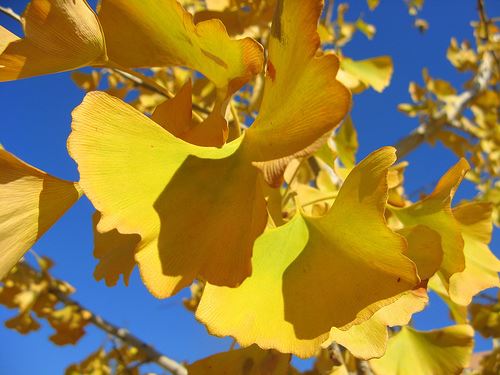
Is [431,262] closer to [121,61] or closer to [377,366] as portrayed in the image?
[377,366]

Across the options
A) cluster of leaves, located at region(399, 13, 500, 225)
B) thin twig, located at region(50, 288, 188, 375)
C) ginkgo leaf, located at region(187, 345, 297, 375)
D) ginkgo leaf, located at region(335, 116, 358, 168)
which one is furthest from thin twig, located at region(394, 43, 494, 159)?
ginkgo leaf, located at region(187, 345, 297, 375)

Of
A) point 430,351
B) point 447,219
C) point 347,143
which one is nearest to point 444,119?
point 347,143

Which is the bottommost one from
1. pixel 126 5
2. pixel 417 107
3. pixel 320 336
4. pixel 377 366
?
pixel 417 107

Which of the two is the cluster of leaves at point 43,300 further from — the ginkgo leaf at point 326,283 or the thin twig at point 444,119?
the ginkgo leaf at point 326,283

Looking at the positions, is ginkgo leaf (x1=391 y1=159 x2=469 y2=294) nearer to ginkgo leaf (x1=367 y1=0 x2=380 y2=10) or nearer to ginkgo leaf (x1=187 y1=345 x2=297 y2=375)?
ginkgo leaf (x1=187 y1=345 x2=297 y2=375)

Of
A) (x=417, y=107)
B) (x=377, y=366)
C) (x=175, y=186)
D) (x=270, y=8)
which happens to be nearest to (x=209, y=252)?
(x=175, y=186)
